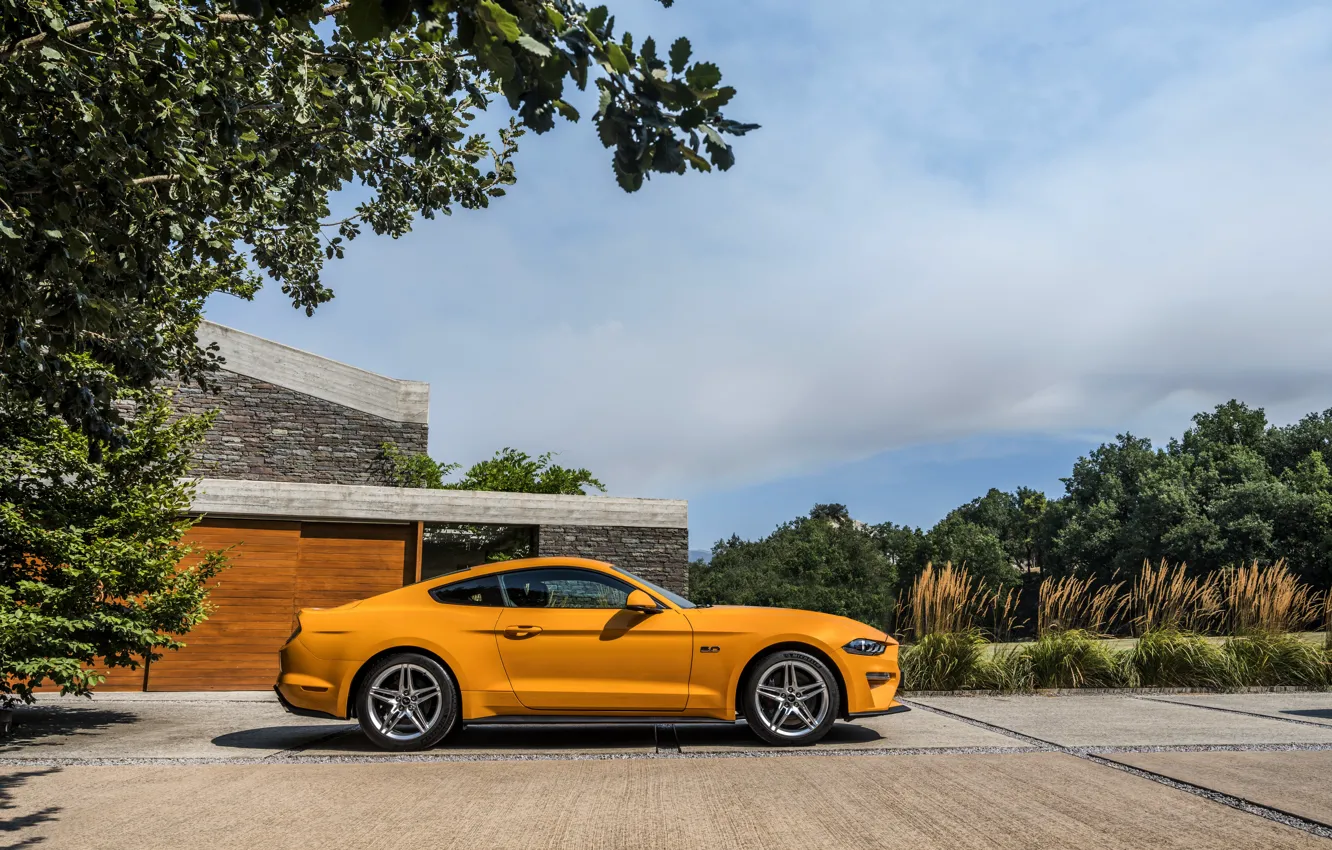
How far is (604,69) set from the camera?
2895 mm

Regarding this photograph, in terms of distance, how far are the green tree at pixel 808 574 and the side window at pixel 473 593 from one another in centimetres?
4222

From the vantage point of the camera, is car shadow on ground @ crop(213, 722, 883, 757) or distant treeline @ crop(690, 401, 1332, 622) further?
distant treeline @ crop(690, 401, 1332, 622)

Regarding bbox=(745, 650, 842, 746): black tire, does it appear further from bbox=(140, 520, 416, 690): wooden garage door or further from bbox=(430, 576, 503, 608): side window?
bbox=(140, 520, 416, 690): wooden garage door

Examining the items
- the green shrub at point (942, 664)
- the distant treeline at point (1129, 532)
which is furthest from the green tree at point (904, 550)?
the green shrub at point (942, 664)

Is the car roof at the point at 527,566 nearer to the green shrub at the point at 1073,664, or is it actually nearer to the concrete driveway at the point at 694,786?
the concrete driveway at the point at 694,786

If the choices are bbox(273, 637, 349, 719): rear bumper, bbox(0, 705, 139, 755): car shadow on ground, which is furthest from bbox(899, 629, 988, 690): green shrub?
bbox(0, 705, 139, 755): car shadow on ground

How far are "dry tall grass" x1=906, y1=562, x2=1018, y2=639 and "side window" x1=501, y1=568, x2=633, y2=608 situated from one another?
475 cm

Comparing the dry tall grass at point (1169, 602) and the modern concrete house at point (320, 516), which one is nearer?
the dry tall grass at point (1169, 602)

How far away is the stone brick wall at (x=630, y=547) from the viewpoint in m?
15.0

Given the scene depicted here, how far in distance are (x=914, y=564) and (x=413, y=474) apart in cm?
5287

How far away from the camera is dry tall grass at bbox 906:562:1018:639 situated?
1080cm

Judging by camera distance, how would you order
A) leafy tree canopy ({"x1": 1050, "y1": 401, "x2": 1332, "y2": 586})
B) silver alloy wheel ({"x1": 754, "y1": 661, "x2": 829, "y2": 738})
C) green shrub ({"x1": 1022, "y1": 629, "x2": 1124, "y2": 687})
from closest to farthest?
silver alloy wheel ({"x1": 754, "y1": 661, "x2": 829, "y2": 738}) < green shrub ({"x1": 1022, "y1": 629, "x2": 1124, "y2": 687}) < leafy tree canopy ({"x1": 1050, "y1": 401, "x2": 1332, "y2": 586})

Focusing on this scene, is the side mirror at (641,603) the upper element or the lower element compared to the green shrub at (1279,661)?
upper

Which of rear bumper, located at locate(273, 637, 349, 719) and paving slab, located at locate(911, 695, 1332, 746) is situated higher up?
rear bumper, located at locate(273, 637, 349, 719)
